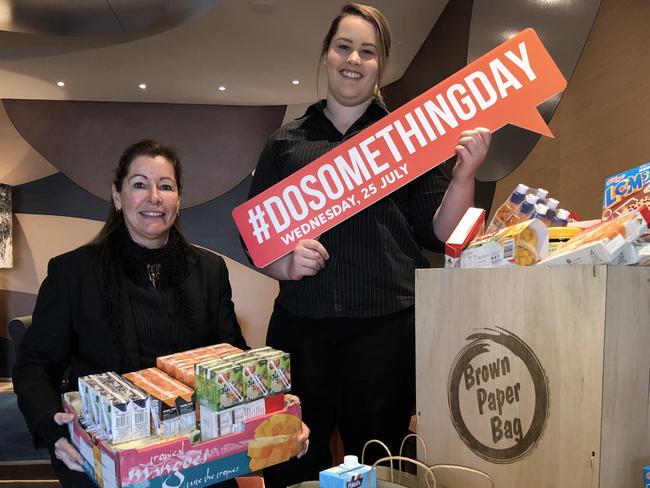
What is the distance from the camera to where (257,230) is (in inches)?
51.3

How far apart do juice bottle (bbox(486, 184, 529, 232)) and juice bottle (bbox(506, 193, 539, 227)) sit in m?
0.01

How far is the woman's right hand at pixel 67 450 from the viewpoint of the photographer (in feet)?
3.44

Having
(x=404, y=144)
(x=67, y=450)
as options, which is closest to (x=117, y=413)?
(x=67, y=450)

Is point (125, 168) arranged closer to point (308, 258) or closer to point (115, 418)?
point (308, 258)

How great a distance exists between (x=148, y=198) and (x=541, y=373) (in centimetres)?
109

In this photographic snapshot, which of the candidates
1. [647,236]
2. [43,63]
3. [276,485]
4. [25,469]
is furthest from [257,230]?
[43,63]

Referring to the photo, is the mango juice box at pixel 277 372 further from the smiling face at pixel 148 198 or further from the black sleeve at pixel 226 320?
the smiling face at pixel 148 198

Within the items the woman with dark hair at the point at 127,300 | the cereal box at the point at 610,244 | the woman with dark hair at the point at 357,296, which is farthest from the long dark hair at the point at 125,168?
the cereal box at the point at 610,244

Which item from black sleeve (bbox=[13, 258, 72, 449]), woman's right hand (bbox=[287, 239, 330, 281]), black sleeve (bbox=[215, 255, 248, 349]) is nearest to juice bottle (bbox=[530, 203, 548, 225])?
woman's right hand (bbox=[287, 239, 330, 281])

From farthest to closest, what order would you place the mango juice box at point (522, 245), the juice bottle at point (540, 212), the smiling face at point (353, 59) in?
the smiling face at point (353, 59), the juice bottle at point (540, 212), the mango juice box at point (522, 245)

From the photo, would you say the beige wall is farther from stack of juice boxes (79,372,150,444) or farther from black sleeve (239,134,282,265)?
stack of juice boxes (79,372,150,444)

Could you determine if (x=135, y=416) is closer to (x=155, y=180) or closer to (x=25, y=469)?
(x=155, y=180)

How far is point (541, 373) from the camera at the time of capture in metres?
0.84

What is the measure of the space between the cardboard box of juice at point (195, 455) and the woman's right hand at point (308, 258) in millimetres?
323
